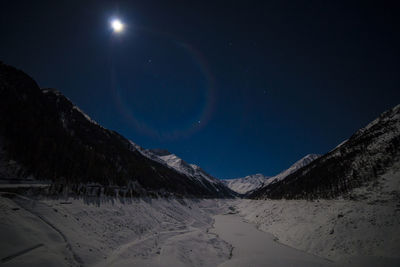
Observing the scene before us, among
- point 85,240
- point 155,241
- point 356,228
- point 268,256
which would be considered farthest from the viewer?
point 155,241

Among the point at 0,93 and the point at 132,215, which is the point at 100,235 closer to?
the point at 132,215

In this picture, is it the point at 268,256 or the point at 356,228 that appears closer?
the point at 268,256

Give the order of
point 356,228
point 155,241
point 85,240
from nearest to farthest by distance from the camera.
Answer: point 85,240, point 356,228, point 155,241

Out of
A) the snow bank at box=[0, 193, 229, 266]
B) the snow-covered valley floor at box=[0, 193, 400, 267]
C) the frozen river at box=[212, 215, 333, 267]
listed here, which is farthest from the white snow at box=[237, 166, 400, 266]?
the snow bank at box=[0, 193, 229, 266]

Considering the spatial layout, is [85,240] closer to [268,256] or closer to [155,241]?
[155,241]

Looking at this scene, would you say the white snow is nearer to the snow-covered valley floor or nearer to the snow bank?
the snow-covered valley floor

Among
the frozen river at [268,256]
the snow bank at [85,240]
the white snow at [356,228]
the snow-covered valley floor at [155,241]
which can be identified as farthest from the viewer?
the frozen river at [268,256]

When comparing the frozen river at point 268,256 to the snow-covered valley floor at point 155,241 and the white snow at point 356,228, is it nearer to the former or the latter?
the snow-covered valley floor at point 155,241

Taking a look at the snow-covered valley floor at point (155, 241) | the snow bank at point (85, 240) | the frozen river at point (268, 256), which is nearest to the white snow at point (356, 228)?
the snow-covered valley floor at point (155, 241)

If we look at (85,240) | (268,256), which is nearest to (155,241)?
(85,240)
